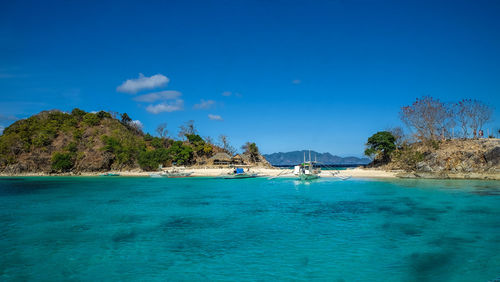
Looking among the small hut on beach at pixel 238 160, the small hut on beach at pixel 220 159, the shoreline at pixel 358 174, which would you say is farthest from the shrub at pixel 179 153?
the small hut on beach at pixel 238 160

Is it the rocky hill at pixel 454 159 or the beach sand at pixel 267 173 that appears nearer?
the rocky hill at pixel 454 159

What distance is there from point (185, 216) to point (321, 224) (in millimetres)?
7216

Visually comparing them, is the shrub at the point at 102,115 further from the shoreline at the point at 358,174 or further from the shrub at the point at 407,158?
the shrub at the point at 407,158

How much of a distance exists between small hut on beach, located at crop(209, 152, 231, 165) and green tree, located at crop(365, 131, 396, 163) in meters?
24.2

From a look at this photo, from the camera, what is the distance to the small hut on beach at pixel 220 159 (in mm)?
55219

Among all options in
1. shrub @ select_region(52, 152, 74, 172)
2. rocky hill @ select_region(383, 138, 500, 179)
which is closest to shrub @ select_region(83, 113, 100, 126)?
shrub @ select_region(52, 152, 74, 172)

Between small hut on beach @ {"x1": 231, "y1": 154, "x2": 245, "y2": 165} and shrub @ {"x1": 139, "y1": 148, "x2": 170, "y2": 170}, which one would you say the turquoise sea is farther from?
small hut on beach @ {"x1": 231, "y1": 154, "x2": 245, "y2": 165}

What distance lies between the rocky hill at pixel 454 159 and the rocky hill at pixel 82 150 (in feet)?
99.5

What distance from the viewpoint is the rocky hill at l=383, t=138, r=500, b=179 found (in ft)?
112

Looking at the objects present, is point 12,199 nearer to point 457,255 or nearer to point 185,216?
point 185,216

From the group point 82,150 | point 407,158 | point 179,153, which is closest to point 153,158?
point 179,153

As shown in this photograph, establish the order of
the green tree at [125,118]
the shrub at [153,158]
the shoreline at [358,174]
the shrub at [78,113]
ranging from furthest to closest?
the green tree at [125,118], the shrub at [78,113], the shrub at [153,158], the shoreline at [358,174]

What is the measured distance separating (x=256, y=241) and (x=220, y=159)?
44.3 metres

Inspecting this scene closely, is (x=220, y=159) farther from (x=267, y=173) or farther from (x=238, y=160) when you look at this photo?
(x=267, y=173)
